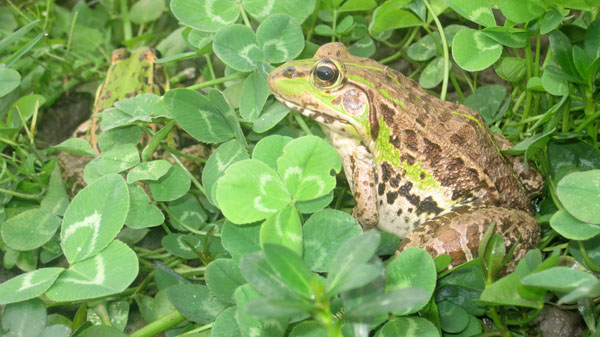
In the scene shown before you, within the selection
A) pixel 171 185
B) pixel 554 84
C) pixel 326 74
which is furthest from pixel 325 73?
pixel 554 84

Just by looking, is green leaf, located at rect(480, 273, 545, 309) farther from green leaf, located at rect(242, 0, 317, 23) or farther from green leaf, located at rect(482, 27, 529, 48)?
green leaf, located at rect(242, 0, 317, 23)

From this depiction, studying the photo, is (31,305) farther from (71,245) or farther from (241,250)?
(241,250)

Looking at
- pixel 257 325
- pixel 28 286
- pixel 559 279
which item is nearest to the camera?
pixel 559 279

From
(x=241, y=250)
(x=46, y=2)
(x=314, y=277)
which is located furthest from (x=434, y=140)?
(x=46, y=2)

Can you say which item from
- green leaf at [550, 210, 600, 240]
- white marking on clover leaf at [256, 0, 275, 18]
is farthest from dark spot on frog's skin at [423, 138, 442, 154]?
white marking on clover leaf at [256, 0, 275, 18]

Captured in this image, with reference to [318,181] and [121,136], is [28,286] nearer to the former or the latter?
[121,136]

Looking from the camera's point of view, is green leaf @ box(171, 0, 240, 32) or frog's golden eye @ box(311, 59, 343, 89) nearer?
frog's golden eye @ box(311, 59, 343, 89)
